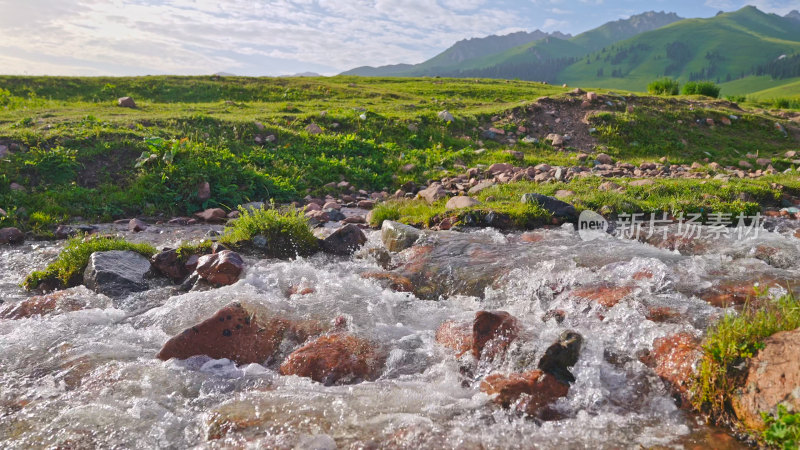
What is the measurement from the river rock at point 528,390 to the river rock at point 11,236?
31.4 feet

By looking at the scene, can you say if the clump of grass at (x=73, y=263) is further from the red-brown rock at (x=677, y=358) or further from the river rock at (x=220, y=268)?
the red-brown rock at (x=677, y=358)

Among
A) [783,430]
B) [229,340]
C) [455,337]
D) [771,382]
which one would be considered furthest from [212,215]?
[783,430]

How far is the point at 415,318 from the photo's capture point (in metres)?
6.29

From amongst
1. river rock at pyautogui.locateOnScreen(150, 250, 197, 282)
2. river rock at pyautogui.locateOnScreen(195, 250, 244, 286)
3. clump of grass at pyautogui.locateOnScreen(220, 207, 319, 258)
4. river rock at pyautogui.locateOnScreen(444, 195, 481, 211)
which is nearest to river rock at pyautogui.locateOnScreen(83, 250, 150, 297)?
river rock at pyautogui.locateOnScreen(150, 250, 197, 282)

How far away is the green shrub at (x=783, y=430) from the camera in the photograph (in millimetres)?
3225

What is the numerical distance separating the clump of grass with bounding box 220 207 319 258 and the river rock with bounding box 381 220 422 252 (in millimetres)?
1247

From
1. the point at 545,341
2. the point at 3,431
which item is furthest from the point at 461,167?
the point at 3,431

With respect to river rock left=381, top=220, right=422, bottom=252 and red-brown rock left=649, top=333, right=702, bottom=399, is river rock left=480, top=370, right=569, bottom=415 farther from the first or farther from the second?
river rock left=381, top=220, right=422, bottom=252

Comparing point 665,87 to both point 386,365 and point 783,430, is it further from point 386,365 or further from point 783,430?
point 783,430

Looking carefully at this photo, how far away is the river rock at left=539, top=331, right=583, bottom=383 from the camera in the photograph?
15.0 feet

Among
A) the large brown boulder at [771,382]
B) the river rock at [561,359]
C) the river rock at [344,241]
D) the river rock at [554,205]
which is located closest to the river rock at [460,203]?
the river rock at [554,205]

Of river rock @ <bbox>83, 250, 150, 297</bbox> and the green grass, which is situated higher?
the green grass

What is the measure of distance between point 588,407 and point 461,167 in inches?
442

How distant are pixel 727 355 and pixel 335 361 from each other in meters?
3.49
